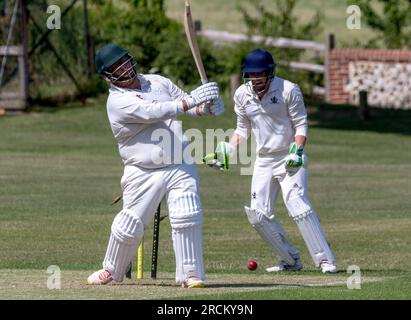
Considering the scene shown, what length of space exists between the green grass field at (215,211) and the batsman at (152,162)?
0.36m

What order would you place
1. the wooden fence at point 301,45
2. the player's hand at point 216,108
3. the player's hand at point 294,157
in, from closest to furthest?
1. the player's hand at point 216,108
2. the player's hand at point 294,157
3. the wooden fence at point 301,45

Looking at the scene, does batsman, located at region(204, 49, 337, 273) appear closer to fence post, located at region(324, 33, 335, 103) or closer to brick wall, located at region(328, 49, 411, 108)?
brick wall, located at region(328, 49, 411, 108)

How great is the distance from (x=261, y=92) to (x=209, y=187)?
10.7m

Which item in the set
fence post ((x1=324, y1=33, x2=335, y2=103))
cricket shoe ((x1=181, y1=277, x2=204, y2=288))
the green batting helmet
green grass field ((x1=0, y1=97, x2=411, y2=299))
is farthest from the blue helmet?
fence post ((x1=324, y1=33, x2=335, y2=103))

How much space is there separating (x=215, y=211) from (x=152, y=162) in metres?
9.22

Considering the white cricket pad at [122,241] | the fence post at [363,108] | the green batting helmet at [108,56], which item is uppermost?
the green batting helmet at [108,56]

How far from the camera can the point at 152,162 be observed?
38.3 feet

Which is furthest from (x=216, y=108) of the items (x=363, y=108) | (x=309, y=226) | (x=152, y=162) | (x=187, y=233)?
(x=363, y=108)

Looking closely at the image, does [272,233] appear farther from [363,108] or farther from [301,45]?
[301,45]

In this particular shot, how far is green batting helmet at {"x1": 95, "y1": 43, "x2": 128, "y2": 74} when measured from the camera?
38.3 feet

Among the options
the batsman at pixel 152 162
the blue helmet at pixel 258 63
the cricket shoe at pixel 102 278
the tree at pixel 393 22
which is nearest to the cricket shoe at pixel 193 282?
the batsman at pixel 152 162

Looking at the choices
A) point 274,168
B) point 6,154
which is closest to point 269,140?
point 274,168

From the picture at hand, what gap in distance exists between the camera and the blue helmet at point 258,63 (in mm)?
13109

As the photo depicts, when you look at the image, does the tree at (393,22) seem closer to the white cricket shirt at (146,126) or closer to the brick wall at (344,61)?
the brick wall at (344,61)
